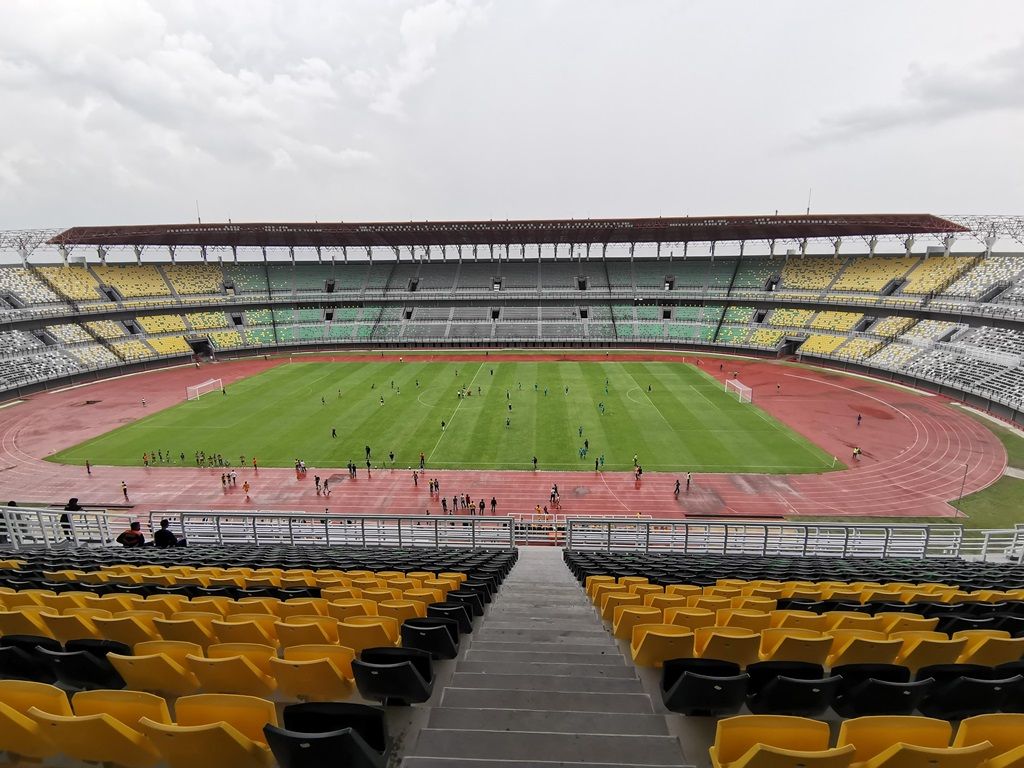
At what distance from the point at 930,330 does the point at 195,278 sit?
9498 centimetres

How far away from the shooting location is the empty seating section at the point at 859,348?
5625 cm

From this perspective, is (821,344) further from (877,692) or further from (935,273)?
(877,692)

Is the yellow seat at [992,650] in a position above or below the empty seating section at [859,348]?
above

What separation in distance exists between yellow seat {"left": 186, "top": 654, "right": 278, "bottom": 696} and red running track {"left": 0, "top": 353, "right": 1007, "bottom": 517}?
22502mm

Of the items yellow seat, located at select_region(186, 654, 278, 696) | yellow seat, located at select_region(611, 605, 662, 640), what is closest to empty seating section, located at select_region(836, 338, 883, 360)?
yellow seat, located at select_region(611, 605, 662, 640)

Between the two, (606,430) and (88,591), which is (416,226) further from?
(88,591)

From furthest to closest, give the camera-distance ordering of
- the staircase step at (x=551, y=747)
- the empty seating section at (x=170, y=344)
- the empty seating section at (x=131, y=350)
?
the empty seating section at (x=170, y=344), the empty seating section at (x=131, y=350), the staircase step at (x=551, y=747)

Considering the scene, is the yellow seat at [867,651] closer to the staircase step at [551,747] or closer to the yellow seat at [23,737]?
the staircase step at [551,747]

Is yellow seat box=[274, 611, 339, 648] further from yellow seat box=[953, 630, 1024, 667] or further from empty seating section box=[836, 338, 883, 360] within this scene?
empty seating section box=[836, 338, 883, 360]

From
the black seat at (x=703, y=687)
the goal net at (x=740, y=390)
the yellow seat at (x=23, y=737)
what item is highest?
the yellow seat at (x=23, y=737)

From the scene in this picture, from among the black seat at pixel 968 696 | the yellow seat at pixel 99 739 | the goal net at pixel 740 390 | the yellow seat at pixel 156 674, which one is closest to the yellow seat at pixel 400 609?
the yellow seat at pixel 156 674

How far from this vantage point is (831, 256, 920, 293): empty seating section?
212 ft

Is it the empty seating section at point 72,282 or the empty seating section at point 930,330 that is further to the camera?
the empty seating section at point 72,282

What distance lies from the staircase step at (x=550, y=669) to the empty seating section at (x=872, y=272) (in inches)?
2920
